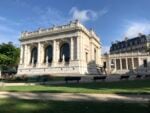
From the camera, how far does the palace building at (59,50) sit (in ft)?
186

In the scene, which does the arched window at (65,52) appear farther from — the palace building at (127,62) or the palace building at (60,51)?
the palace building at (127,62)

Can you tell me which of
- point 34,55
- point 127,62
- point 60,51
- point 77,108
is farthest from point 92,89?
point 127,62

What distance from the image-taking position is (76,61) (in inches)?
2215

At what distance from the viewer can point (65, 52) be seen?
60906 millimetres

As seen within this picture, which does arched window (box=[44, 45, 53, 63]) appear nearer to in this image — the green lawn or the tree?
the tree

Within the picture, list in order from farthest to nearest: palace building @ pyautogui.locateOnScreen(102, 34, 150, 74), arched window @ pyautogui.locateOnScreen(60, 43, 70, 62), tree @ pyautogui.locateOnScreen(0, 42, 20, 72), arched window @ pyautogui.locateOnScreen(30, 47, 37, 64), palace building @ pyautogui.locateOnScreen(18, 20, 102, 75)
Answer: palace building @ pyautogui.locateOnScreen(102, 34, 150, 74) < tree @ pyautogui.locateOnScreen(0, 42, 20, 72) < arched window @ pyautogui.locateOnScreen(30, 47, 37, 64) < arched window @ pyautogui.locateOnScreen(60, 43, 70, 62) < palace building @ pyautogui.locateOnScreen(18, 20, 102, 75)

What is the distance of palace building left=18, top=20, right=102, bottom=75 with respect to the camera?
56781 mm

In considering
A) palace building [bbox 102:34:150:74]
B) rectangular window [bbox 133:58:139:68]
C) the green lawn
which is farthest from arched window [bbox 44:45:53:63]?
the green lawn

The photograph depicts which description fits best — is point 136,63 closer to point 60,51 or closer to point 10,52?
point 60,51

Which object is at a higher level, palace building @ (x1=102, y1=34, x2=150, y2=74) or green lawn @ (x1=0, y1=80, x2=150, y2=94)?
palace building @ (x1=102, y1=34, x2=150, y2=74)

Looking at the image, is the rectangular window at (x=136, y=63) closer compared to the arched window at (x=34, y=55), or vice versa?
the arched window at (x=34, y=55)

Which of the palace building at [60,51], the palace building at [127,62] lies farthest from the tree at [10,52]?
the palace building at [127,62]

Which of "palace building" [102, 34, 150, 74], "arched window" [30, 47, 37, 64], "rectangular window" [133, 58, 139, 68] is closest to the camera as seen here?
"arched window" [30, 47, 37, 64]

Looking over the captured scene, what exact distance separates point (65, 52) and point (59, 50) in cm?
175
